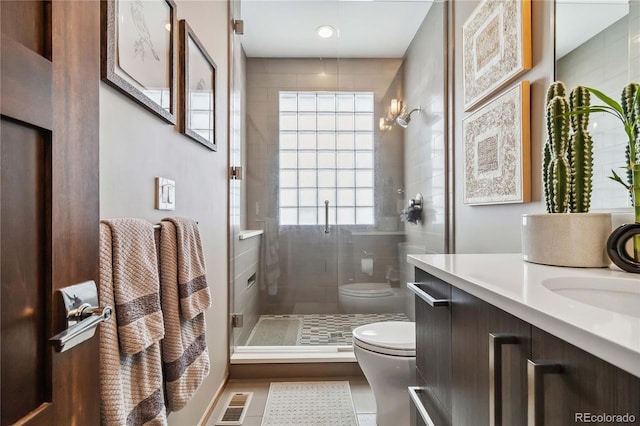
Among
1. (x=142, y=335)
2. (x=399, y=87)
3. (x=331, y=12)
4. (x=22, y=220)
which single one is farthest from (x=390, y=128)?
(x=22, y=220)

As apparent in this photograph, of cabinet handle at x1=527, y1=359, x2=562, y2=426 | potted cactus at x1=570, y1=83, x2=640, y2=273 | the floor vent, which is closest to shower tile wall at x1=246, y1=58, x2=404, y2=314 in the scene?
the floor vent

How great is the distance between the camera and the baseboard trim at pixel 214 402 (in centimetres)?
170

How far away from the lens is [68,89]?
0.54m

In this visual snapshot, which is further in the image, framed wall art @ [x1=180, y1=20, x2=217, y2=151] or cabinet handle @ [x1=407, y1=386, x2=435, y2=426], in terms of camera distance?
framed wall art @ [x1=180, y1=20, x2=217, y2=151]

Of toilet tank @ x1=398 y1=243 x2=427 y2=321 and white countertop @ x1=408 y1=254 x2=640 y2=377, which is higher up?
white countertop @ x1=408 y1=254 x2=640 y2=377

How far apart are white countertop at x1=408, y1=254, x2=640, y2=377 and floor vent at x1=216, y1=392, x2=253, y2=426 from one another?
52.9 inches

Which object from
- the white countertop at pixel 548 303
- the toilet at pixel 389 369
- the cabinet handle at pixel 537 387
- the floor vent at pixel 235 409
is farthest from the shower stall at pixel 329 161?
the cabinet handle at pixel 537 387

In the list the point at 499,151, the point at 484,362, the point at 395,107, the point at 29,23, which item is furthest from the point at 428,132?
the point at 29,23

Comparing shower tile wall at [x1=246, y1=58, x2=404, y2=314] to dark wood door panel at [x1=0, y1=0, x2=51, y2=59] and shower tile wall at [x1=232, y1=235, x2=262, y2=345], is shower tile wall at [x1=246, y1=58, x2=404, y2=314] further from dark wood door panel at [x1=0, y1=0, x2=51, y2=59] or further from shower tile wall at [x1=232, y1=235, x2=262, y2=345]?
dark wood door panel at [x1=0, y1=0, x2=51, y2=59]

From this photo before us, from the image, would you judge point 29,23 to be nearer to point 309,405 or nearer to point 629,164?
point 629,164

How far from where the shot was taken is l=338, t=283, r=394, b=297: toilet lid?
2.78 m

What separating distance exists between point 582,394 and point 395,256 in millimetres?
2383

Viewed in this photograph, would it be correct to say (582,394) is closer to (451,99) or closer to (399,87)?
(451,99)

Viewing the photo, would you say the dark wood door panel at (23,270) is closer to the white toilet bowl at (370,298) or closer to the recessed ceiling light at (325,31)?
the white toilet bowl at (370,298)
